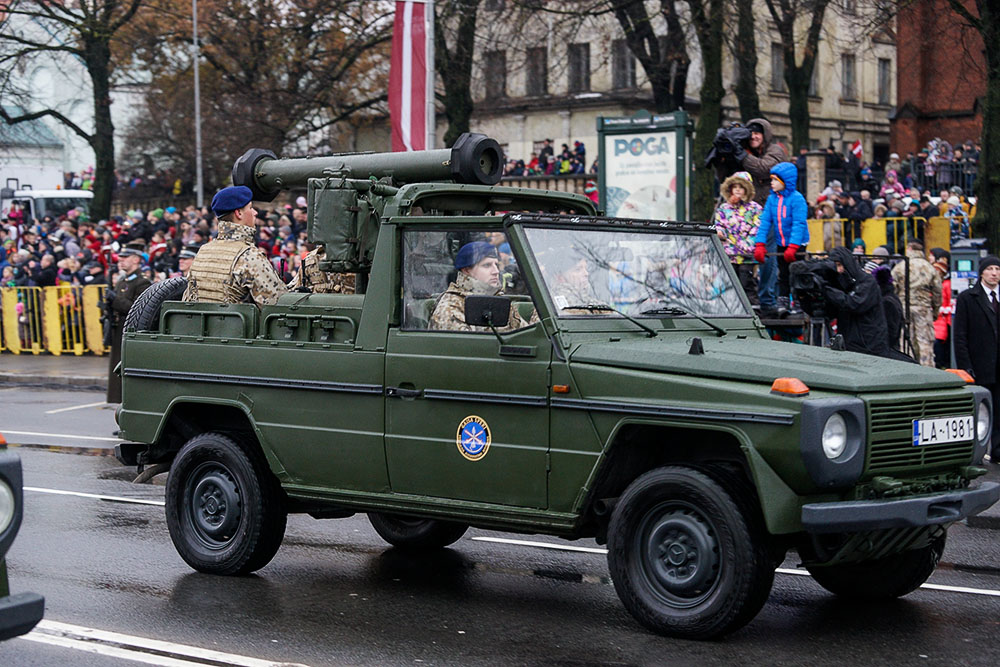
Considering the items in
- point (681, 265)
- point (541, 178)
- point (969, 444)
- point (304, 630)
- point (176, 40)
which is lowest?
point (304, 630)

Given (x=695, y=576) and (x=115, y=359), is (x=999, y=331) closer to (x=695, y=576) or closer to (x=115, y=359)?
(x=695, y=576)

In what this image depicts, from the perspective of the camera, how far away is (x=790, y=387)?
5984mm

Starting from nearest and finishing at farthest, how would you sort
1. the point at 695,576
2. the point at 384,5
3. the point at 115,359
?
1. the point at 695,576
2. the point at 115,359
3. the point at 384,5

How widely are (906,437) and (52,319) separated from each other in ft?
71.8

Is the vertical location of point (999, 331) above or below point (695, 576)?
above

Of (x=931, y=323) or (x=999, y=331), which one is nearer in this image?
(x=999, y=331)

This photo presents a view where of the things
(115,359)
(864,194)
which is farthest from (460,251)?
(864,194)

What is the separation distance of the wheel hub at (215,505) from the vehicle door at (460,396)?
114 centimetres

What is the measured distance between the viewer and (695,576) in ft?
20.5

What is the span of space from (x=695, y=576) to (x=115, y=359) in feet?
33.3

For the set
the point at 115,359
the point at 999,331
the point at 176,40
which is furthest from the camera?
the point at 176,40

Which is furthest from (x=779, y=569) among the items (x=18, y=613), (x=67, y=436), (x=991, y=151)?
(x=991, y=151)

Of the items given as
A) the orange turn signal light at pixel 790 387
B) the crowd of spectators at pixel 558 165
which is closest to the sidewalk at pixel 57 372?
the crowd of spectators at pixel 558 165

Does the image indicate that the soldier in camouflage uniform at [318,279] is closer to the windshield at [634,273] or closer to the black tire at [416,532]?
the black tire at [416,532]
